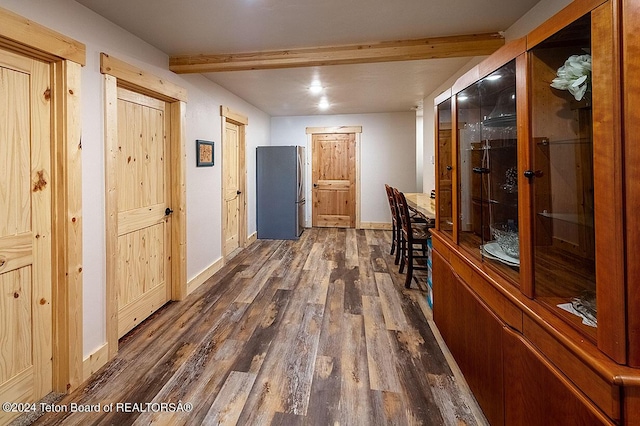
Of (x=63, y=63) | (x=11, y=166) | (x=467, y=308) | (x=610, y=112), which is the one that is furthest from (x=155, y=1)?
(x=467, y=308)

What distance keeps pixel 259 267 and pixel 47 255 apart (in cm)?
252

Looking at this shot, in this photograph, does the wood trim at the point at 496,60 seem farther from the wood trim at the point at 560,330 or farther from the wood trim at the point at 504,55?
the wood trim at the point at 560,330

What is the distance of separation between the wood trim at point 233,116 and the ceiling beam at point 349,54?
→ 1.15 metres

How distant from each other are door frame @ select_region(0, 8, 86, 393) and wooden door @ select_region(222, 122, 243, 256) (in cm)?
260

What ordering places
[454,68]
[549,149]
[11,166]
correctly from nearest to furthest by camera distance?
[549,149]
[11,166]
[454,68]

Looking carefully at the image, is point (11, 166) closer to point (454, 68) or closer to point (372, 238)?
point (454, 68)

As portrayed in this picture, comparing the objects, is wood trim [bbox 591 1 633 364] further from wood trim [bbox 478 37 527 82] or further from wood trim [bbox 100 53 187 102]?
wood trim [bbox 100 53 187 102]

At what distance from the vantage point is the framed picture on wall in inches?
134

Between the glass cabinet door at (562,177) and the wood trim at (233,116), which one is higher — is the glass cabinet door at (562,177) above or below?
below

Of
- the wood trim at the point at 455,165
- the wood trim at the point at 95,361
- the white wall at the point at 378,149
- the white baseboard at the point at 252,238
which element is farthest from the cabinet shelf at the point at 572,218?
the white wall at the point at 378,149

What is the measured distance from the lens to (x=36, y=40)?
61.9 inches

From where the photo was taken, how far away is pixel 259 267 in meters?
4.11

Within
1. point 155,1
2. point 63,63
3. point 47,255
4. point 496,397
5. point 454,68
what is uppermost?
point 454,68

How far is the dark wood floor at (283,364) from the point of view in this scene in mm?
1628
